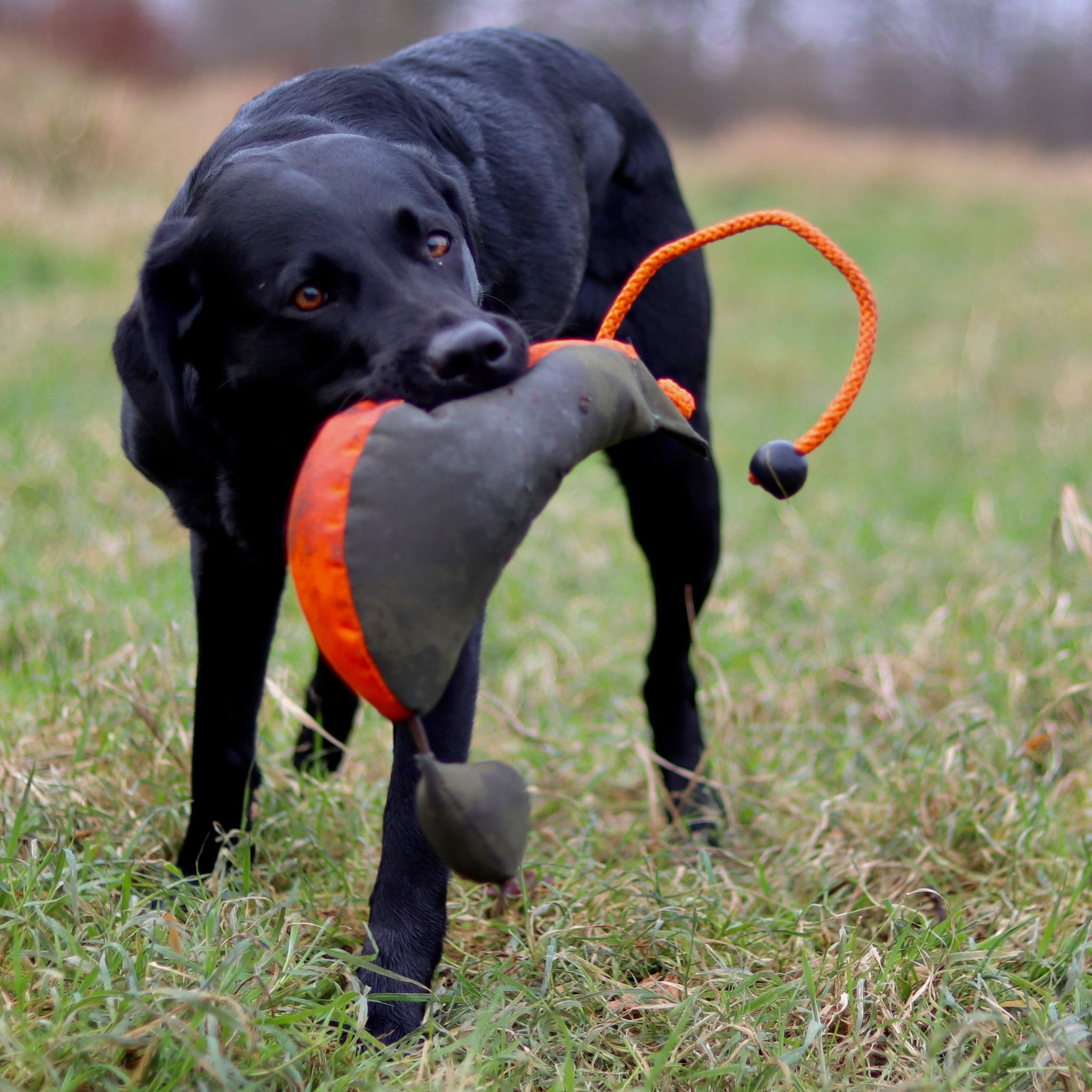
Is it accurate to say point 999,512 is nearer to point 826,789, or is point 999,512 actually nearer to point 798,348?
point 826,789

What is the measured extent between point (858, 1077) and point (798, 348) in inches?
339

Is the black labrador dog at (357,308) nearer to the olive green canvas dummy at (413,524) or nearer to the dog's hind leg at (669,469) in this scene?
the dog's hind leg at (669,469)

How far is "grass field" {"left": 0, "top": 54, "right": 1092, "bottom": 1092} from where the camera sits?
1492mm

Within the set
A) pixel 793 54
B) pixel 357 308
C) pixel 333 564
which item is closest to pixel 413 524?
pixel 333 564

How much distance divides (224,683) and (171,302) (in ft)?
2.18

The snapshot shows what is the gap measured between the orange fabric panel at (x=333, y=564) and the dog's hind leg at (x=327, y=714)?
124 cm

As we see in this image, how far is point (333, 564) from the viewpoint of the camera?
4.07 feet

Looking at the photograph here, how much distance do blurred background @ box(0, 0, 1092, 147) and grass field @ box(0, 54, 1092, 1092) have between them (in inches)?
692

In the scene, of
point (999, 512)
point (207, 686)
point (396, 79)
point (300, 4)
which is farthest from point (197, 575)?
point (300, 4)

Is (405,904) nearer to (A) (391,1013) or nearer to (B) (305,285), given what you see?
(A) (391,1013)

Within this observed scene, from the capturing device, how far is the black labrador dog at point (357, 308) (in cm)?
159

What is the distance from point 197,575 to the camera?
197 cm

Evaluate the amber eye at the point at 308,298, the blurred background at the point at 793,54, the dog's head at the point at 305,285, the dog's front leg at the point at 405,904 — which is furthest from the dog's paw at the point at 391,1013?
the blurred background at the point at 793,54

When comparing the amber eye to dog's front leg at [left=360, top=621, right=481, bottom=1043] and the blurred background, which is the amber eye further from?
the blurred background
